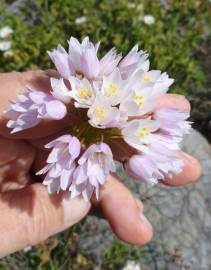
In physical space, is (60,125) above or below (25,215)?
above

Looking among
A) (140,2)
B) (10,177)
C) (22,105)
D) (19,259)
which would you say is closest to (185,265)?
(19,259)

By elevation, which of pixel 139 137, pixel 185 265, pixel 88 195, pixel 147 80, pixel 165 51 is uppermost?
pixel 147 80

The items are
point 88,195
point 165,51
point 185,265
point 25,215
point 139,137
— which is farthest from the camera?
point 165,51

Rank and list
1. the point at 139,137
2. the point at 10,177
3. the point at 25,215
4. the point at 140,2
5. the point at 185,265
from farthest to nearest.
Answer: the point at 140,2, the point at 185,265, the point at 10,177, the point at 25,215, the point at 139,137

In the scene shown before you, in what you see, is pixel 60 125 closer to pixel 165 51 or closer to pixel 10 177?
pixel 10 177

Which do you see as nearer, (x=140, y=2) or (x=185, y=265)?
(x=185, y=265)

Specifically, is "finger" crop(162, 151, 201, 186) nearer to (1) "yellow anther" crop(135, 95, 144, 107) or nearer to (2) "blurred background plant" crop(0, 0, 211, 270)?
(1) "yellow anther" crop(135, 95, 144, 107)
